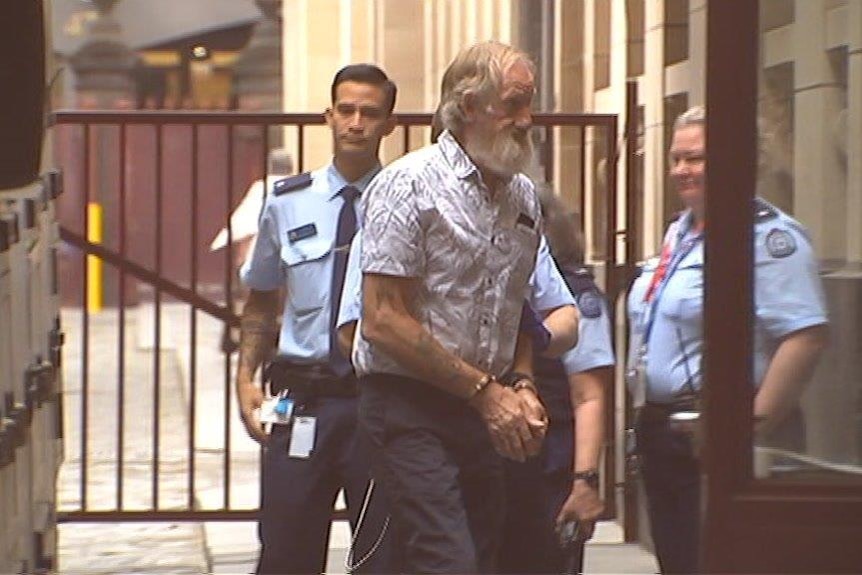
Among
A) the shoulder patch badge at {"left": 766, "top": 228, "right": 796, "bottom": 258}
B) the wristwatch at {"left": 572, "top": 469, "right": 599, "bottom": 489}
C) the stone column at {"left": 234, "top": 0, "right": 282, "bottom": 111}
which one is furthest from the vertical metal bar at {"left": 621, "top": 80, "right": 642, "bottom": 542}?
the stone column at {"left": 234, "top": 0, "right": 282, "bottom": 111}

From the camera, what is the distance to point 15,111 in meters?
5.36

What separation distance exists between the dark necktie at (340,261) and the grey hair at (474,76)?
116cm

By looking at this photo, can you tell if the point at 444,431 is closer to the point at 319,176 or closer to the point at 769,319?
the point at 769,319

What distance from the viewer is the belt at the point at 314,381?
697 cm

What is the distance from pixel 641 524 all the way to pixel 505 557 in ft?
12.7

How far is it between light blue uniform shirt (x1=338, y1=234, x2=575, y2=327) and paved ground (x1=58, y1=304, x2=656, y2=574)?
127 inches

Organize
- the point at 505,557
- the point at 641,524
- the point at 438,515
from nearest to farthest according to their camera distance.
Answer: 1. the point at 438,515
2. the point at 505,557
3. the point at 641,524

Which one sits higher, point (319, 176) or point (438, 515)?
point (319, 176)

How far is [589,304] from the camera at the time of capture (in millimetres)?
7031

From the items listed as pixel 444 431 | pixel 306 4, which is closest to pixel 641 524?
pixel 444 431

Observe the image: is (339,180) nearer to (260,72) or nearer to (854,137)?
(854,137)

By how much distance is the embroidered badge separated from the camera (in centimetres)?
714

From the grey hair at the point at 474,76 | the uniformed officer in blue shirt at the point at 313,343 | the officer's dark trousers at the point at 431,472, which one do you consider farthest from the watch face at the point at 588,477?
the grey hair at the point at 474,76

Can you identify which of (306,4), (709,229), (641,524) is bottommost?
(641,524)
